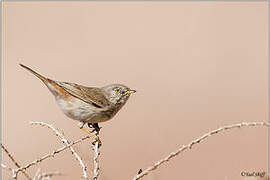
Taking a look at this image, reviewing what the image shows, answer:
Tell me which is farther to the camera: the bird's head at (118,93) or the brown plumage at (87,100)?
the bird's head at (118,93)

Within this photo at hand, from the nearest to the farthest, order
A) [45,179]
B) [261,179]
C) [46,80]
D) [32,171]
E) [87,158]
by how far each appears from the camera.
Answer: [45,179] → [261,179] → [87,158] → [46,80] → [32,171]

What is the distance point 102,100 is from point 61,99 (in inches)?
10.8

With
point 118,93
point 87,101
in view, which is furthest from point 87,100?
point 118,93

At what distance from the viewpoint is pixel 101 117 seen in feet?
6.98

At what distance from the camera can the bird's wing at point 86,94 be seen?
217 centimetres

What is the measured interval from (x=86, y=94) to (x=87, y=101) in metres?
0.06

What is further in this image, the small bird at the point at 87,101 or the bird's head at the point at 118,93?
the bird's head at the point at 118,93

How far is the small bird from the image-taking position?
2.09 metres

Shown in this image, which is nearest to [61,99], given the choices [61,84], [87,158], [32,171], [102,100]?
[61,84]

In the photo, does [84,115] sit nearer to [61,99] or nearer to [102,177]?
[61,99]

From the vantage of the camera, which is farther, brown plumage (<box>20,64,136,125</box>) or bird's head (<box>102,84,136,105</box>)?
bird's head (<box>102,84,136,105</box>)

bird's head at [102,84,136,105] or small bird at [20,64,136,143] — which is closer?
small bird at [20,64,136,143]

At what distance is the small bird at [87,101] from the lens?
209cm

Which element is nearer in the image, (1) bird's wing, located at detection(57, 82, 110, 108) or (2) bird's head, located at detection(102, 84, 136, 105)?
(1) bird's wing, located at detection(57, 82, 110, 108)
